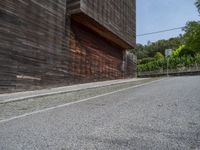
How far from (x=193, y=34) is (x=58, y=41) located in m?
13.9

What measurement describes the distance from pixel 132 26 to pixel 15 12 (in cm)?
1374

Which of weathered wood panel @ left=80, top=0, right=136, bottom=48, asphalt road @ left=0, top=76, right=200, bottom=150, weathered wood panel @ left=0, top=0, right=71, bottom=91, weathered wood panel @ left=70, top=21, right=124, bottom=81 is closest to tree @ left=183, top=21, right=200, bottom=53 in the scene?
weathered wood panel @ left=80, top=0, right=136, bottom=48

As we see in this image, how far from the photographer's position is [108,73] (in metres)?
18.0

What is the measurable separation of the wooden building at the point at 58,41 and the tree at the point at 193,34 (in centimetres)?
598

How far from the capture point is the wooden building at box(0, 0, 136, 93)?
29.9ft

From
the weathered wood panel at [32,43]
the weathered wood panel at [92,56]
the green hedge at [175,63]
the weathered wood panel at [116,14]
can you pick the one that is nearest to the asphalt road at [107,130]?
the weathered wood panel at [32,43]

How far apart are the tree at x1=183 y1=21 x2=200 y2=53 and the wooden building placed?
5981 mm

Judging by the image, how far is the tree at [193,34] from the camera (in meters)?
21.0

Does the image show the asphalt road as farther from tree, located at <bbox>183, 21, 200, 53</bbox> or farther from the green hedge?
the green hedge

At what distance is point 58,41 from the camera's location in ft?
39.2

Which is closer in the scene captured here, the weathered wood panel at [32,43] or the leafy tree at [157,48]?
the weathered wood panel at [32,43]

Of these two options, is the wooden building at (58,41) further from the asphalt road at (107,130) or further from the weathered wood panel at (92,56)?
the asphalt road at (107,130)

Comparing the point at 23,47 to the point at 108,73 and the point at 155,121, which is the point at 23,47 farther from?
the point at 108,73

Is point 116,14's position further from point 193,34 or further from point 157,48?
point 157,48
